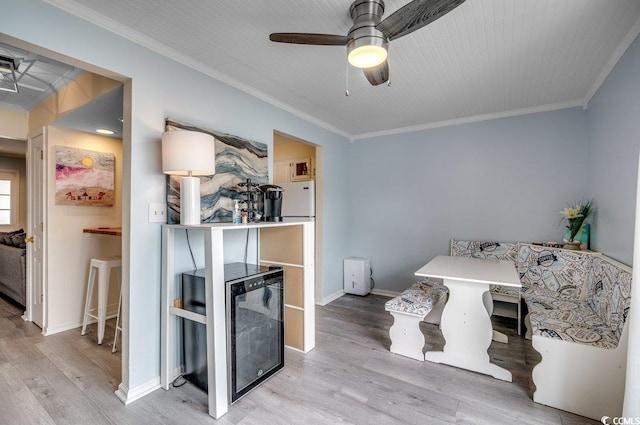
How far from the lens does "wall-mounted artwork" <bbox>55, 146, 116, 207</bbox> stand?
2.95 meters

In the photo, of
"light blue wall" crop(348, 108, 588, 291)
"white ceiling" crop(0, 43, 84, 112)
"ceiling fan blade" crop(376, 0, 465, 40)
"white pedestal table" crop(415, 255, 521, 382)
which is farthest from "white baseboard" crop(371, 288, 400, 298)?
"white ceiling" crop(0, 43, 84, 112)

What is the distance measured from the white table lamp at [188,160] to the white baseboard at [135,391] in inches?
44.1

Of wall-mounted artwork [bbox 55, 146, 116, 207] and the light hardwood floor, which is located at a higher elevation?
wall-mounted artwork [bbox 55, 146, 116, 207]

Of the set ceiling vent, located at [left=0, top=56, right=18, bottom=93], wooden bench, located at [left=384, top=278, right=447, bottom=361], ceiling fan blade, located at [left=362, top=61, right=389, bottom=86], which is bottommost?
wooden bench, located at [left=384, top=278, right=447, bottom=361]

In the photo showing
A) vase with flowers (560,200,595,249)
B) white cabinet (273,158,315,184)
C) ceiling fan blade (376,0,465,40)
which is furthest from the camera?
white cabinet (273,158,315,184)

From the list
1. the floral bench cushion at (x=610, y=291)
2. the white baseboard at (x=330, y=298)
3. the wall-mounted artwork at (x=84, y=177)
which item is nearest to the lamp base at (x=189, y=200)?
the wall-mounted artwork at (x=84, y=177)

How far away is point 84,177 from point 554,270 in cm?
503

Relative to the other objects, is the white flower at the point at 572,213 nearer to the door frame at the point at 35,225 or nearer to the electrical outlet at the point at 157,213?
the electrical outlet at the point at 157,213

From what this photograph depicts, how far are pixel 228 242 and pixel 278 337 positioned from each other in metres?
0.91

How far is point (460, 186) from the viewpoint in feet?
12.2

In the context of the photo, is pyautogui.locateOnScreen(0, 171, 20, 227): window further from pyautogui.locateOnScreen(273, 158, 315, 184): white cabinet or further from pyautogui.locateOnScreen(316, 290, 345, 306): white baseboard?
pyautogui.locateOnScreen(316, 290, 345, 306): white baseboard

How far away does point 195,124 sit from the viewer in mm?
2236

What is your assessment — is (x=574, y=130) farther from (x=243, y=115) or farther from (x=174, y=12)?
(x=174, y=12)

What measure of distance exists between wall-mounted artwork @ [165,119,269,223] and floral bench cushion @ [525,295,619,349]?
96.4 inches
